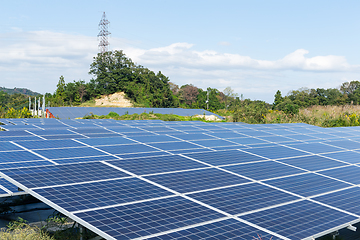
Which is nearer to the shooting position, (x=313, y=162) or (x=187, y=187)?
(x=187, y=187)

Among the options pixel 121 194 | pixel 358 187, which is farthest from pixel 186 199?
pixel 358 187

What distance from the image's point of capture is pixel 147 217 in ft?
19.5

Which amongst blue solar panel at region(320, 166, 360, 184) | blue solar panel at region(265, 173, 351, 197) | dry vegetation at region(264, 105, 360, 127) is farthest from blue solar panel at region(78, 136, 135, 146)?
dry vegetation at region(264, 105, 360, 127)

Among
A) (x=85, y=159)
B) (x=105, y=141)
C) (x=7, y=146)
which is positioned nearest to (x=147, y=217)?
(x=85, y=159)

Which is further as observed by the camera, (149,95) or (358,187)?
(149,95)

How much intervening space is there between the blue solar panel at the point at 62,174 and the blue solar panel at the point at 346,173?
21.3ft

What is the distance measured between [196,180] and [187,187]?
71cm

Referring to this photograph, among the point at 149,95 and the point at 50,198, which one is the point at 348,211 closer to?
the point at 50,198

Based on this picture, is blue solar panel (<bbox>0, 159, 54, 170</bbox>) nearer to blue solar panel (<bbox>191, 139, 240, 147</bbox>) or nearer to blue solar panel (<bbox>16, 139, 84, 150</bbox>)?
blue solar panel (<bbox>16, 139, 84, 150</bbox>)

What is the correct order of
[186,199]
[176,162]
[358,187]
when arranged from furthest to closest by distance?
1. [176,162]
2. [358,187]
3. [186,199]

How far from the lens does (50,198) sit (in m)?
6.39

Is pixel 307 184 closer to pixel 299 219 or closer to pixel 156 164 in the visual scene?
pixel 299 219

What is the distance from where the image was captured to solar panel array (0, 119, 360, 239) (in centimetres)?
575

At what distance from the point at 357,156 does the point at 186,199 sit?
10079 mm
